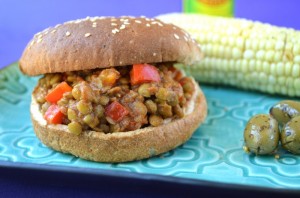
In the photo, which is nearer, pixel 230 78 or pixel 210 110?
pixel 210 110

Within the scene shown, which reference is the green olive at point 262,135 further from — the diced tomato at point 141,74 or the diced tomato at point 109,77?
the diced tomato at point 109,77

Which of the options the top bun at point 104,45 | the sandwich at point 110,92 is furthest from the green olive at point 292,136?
the top bun at point 104,45

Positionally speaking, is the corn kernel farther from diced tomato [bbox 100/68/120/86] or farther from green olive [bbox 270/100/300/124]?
diced tomato [bbox 100/68/120/86]

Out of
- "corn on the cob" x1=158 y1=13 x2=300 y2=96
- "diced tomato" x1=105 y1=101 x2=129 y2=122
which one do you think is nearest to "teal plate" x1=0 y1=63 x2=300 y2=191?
"corn on the cob" x1=158 y1=13 x2=300 y2=96

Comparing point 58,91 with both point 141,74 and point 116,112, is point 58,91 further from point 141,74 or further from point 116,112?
point 141,74

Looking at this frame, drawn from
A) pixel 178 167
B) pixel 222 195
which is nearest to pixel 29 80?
pixel 178 167

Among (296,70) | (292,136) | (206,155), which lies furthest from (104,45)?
(296,70)

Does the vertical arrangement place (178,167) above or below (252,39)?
below

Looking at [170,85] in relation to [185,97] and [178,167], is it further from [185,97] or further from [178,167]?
[178,167]
